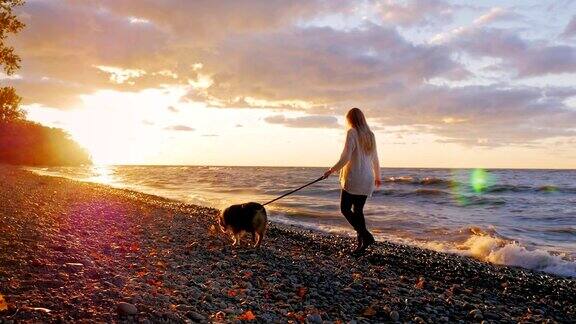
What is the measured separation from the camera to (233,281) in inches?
275

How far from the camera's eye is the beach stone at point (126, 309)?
459 cm

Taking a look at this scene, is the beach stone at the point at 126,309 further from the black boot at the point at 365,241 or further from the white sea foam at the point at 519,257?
the white sea foam at the point at 519,257

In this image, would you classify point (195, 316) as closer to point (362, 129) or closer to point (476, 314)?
point (476, 314)

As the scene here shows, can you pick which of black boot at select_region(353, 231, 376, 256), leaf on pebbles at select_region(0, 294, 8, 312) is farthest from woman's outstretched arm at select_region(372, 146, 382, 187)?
leaf on pebbles at select_region(0, 294, 8, 312)

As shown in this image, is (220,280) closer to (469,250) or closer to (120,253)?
(120,253)

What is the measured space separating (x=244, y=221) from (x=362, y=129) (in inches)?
133

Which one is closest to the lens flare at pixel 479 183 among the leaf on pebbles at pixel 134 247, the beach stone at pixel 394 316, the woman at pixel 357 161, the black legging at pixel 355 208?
the black legging at pixel 355 208

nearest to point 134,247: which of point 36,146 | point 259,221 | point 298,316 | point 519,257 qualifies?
point 259,221

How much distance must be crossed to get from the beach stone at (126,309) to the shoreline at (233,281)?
6 cm

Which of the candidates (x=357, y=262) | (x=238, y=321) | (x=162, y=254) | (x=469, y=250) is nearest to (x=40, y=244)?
(x=162, y=254)

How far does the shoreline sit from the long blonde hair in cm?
252

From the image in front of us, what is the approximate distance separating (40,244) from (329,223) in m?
12.7

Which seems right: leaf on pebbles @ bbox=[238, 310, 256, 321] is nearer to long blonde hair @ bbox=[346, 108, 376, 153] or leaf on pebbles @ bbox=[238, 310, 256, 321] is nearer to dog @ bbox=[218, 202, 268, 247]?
dog @ bbox=[218, 202, 268, 247]

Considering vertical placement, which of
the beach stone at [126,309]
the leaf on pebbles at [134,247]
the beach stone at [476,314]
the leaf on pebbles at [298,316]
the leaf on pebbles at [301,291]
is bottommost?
the beach stone at [476,314]
